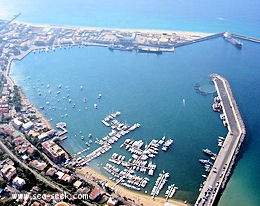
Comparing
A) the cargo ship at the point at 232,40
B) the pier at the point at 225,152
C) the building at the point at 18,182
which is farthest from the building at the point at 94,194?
the cargo ship at the point at 232,40

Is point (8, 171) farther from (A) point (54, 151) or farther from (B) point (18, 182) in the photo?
(A) point (54, 151)

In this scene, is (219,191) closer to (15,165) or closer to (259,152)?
(259,152)

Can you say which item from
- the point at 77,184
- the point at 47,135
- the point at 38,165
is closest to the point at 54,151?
the point at 38,165

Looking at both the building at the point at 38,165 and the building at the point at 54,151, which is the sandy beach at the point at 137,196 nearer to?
the building at the point at 54,151

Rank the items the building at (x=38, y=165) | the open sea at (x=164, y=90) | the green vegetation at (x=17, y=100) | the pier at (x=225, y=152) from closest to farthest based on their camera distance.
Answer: the pier at (x=225, y=152), the building at (x=38, y=165), the open sea at (x=164, y=90), the green vegetation at (x=17, y=100)

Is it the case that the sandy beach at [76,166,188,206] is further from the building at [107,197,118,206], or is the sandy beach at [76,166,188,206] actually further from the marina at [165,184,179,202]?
the building at [107,197,118,206]

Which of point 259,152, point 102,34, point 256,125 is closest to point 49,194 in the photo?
point 259,152
